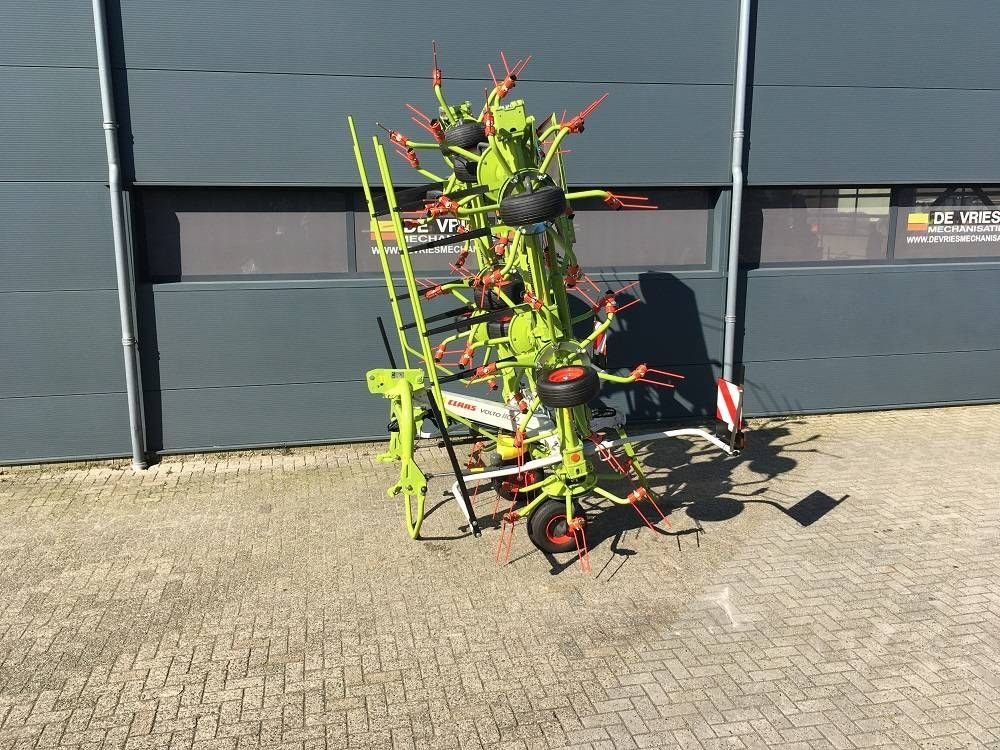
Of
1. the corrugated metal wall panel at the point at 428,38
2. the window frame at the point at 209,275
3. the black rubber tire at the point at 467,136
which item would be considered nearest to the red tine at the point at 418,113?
the corrugated metal wall panel at the point at 428,38

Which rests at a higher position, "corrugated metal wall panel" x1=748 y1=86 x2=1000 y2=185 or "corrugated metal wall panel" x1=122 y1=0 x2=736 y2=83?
"corrugated metal wall panel" x1=122 y1=0 x2=736 y2=83

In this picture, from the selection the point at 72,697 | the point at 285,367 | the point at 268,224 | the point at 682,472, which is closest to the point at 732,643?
the point at 682,472

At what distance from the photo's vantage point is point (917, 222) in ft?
30.7

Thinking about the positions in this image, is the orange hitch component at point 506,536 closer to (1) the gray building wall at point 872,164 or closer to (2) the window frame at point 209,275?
(2) the window frame at point 209,275

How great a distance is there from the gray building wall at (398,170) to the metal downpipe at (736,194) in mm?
136

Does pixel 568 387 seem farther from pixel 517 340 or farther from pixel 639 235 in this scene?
pixel 639 235

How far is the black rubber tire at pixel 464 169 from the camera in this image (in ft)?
19.1

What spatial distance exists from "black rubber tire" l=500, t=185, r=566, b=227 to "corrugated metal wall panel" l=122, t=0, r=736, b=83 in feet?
11.8

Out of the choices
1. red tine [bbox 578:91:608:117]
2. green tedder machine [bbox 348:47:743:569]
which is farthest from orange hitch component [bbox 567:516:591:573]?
red tine [bbox 578:91:608:117]

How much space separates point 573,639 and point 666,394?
15.6ft

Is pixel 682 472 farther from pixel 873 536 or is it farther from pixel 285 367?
pixel 285 367

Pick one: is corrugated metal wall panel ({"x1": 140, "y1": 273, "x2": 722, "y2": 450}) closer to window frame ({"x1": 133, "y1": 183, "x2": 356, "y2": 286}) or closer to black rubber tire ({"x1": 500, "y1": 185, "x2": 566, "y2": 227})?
window frame ({"x1": 133, "y1": 183, "x2": 356, "y2": 286})

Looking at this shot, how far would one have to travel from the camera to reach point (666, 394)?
29.6 ft

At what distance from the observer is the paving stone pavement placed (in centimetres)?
398
